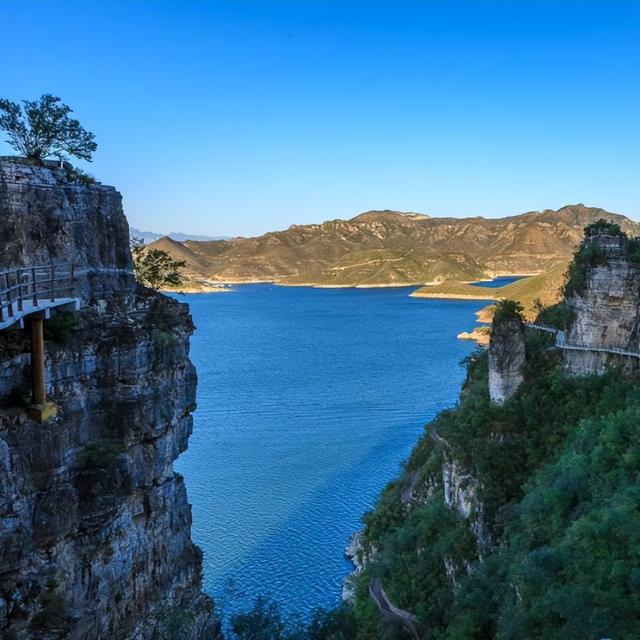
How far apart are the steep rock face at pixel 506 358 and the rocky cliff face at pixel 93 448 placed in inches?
575

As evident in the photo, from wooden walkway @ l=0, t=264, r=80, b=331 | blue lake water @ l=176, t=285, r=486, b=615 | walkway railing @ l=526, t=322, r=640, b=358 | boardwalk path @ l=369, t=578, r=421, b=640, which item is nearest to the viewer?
wooden walkway @ l=0, t=264, r=80, b=331

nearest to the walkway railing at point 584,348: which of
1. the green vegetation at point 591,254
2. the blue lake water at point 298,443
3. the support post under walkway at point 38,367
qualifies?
the green vegetation at point 591,254

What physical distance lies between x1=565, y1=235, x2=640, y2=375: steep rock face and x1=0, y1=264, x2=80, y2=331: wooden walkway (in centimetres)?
1990

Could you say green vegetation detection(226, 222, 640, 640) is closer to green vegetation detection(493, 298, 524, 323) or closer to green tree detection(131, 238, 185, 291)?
green vegetation detection(493, 298, 524, 323)

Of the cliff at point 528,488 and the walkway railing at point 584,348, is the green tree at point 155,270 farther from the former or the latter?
the walkway railing at point 584,348

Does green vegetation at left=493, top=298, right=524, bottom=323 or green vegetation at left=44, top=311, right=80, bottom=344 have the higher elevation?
green vegetation at left=44, top=311, right=80, bottom=344

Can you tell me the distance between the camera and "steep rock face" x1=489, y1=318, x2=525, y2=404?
87.0ft

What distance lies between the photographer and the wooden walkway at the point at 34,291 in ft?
38.5

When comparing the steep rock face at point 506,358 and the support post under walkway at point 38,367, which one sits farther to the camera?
the steep rock face at point 506,358


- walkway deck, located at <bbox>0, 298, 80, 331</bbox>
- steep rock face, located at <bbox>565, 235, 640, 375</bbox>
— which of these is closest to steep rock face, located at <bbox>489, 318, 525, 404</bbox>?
steep rock face, located at <bbox>565, 235, 640, 375</bbox>

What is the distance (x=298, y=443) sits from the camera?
155 feet

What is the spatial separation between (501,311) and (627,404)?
6.23m

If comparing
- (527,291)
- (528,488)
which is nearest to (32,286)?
(528,488)

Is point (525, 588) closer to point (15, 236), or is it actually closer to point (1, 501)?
point (1, 501)
